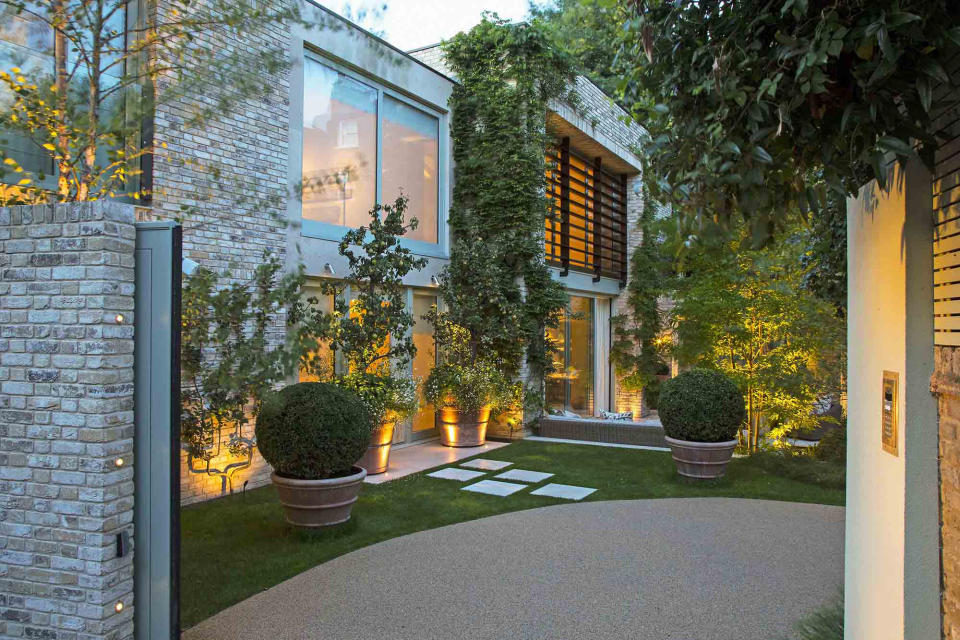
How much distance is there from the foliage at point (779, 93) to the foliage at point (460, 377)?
23.9 ft

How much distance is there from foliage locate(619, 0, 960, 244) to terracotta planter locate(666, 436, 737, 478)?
5.27 meters

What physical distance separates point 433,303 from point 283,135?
3670 millimetres

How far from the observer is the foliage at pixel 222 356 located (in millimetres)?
4812

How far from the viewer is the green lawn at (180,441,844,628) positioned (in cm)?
457

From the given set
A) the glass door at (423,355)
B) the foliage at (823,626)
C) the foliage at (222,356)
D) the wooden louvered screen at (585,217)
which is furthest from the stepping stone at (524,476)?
the wooden louvered screen at (585,217)

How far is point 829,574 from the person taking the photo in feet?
15.1

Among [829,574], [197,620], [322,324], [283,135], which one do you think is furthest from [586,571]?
[283,135]

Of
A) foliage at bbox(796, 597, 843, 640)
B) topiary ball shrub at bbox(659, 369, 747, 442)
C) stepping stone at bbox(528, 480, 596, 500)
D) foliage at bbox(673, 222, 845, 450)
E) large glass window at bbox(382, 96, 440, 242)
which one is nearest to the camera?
foliage at bbox(796, 597, 843, 640)

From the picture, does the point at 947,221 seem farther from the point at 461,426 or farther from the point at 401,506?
the point at 461,426

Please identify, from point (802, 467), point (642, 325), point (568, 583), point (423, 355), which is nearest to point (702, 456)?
point (802, 467)

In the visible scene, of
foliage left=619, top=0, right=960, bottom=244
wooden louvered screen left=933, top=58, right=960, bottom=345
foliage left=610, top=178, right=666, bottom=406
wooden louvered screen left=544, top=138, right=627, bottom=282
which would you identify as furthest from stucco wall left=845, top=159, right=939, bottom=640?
foliage left=610, top=178, right=666, bottom=406

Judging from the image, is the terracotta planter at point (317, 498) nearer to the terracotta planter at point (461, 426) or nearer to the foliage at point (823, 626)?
the foliage at point (823, 626)

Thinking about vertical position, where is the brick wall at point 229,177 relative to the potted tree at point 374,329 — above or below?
above

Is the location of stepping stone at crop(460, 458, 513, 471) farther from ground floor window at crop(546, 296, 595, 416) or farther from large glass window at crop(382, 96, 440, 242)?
large glass window at crop(382, 96, 440, 242)
